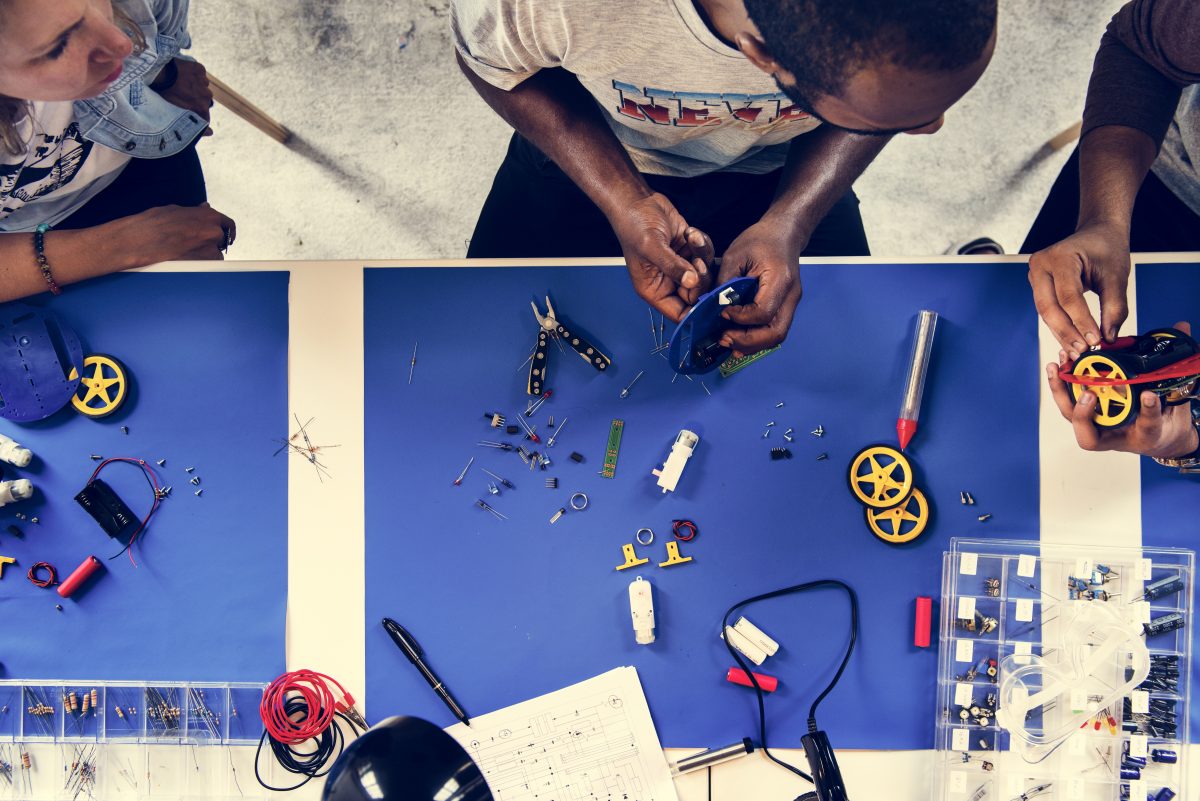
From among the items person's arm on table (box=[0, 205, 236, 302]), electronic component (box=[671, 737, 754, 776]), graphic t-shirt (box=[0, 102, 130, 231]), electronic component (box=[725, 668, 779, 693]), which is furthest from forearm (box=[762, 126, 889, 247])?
graphic t-shirt (box=[0, 102, 130, 231])

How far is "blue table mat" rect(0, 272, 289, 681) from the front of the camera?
1354mm

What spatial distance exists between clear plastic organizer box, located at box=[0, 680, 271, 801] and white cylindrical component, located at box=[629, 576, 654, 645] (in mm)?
614

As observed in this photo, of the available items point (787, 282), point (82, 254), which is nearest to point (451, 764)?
point (787, 282)

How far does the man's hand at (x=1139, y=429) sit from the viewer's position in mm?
1151

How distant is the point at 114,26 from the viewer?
111 centimetres

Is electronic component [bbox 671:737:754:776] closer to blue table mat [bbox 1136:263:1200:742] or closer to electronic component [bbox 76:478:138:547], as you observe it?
blue table mat [bbox 1136:263:1200:742]

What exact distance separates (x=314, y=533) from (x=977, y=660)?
1.08m

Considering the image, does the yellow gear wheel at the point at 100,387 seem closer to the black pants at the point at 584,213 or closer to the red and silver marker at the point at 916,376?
the black pants at the point at 584,213

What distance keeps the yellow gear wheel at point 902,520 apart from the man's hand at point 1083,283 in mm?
315

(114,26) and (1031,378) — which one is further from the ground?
(114,26)

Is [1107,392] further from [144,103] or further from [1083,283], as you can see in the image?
[144,103]

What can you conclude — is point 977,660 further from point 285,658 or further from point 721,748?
point 285,658

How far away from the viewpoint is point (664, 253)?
122 centimetres

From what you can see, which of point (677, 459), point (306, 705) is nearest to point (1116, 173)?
point (677, 459)
